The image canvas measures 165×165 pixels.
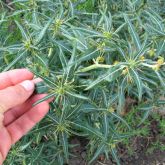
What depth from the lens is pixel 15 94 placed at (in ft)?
6.23

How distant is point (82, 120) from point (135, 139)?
1.12 metres

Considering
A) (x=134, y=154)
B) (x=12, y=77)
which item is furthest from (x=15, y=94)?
(x=134, y=154)

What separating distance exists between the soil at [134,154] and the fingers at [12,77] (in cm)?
137

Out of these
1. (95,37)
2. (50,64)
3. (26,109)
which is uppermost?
(95,37)

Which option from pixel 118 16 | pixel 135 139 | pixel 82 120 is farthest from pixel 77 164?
pixel 118 16

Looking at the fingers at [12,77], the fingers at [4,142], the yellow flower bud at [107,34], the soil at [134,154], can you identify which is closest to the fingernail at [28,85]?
the fingers at [12,77]

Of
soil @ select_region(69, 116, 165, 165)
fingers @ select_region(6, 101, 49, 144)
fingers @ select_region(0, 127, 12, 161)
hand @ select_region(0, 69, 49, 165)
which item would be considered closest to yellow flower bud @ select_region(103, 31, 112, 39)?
hand @ select_region(0, 69, 49, 165)

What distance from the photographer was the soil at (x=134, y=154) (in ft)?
11.1

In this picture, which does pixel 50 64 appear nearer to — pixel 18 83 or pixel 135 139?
pixel 18 83

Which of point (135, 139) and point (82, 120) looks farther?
point (135, 139)

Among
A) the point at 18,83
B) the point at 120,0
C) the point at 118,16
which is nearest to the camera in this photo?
the point at 18,83

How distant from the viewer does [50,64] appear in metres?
2.38

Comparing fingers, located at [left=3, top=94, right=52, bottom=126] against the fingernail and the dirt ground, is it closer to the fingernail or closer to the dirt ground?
A: the fingernail

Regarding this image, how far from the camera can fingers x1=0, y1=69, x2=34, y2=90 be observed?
2.12m
